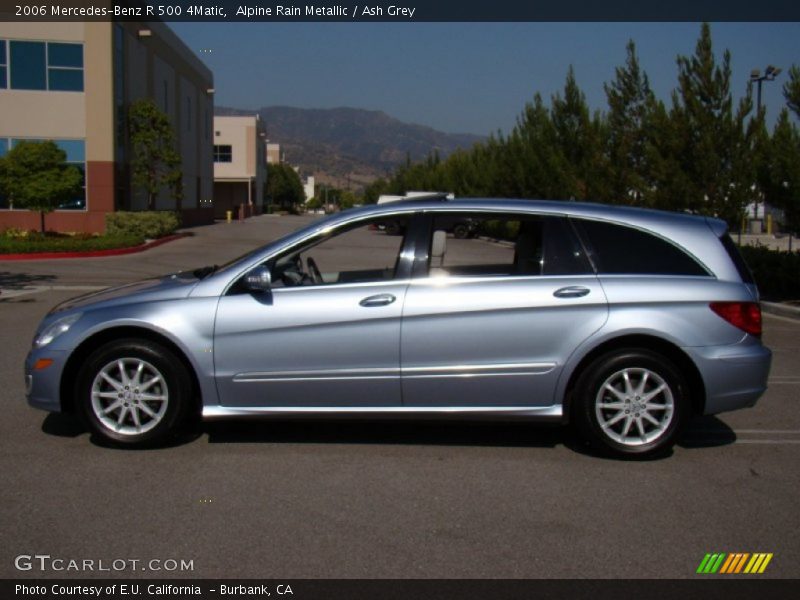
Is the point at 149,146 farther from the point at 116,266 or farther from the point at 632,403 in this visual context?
the point at 632,403

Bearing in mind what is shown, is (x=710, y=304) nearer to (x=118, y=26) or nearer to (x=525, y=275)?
(x=525, y=275)

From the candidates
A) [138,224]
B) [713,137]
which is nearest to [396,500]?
[713,137]

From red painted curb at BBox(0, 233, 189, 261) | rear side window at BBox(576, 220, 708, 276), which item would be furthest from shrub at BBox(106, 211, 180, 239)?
rear side window at BBox(576, 220, 708, 276)

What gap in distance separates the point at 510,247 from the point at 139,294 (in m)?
2.62

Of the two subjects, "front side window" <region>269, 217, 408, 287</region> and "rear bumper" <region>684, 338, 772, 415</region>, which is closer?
"rear bumper" <region>684, 338, 772, 415</region>

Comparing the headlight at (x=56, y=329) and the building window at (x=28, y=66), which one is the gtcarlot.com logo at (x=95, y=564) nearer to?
the headlight at (x=56, y=329)

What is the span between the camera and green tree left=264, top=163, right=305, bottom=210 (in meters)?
116

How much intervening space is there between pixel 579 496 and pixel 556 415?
0.78 meters

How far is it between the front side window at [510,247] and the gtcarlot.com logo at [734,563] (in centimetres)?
219

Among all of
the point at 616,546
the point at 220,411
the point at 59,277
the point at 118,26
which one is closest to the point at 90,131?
the point at 118,26

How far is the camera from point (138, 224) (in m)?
33.2

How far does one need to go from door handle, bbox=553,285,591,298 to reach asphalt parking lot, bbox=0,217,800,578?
110 centimetres

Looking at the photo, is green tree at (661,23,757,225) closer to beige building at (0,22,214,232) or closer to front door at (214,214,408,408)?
front door at (214,214,408,408)

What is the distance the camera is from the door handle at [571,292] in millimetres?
5859
